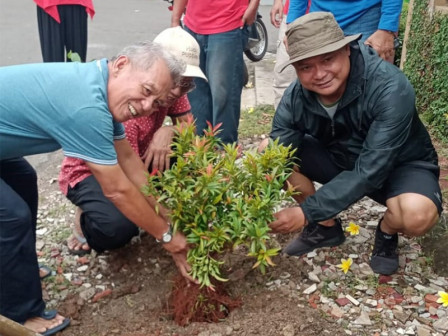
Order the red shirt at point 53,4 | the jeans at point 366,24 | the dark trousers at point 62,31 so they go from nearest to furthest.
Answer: the jeans at point 366,24, the red shirt at point 53,4, the dark trousers at point 62,31

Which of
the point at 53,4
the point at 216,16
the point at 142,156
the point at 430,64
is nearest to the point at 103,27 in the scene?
the point at 53,4

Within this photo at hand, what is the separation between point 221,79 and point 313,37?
166 cm

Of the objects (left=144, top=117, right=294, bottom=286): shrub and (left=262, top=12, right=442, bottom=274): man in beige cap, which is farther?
(left=262, top=12, right=442, bottom=274): man in beige cap

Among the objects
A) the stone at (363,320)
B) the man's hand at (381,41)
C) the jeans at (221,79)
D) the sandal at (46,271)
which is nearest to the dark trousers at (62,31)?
the jeans at (221,79)

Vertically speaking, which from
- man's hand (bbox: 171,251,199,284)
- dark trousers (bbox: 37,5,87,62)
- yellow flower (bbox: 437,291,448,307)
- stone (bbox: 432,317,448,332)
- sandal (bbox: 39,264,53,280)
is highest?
dark trousers (bbox: 37,5,87,62)

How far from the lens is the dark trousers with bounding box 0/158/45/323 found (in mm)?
2457

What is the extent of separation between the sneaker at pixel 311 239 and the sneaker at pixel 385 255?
0.30 meters

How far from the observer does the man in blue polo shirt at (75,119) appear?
7.49 feet

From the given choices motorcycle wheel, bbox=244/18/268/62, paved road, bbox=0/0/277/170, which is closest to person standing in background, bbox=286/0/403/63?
paved road, bbox=0/0/277/170

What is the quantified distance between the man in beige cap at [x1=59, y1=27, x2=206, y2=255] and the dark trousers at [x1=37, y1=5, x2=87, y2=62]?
213cm

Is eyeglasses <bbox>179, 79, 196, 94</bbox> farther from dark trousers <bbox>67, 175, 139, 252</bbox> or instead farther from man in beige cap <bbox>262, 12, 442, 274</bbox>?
dark trousers <bbox>67, 175, 139, 252</bbox>

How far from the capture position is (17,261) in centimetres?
253

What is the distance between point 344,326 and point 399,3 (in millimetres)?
2030

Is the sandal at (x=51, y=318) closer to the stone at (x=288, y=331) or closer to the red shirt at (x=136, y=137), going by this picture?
the red shirt at (x=136, y=137)
